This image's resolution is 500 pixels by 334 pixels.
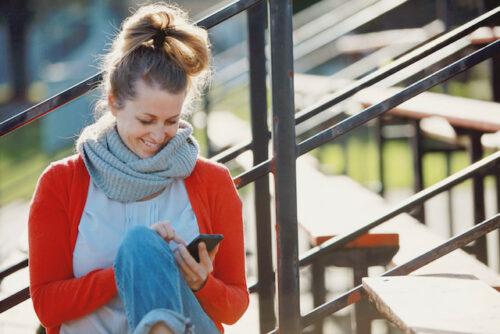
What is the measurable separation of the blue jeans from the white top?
0.71 feet

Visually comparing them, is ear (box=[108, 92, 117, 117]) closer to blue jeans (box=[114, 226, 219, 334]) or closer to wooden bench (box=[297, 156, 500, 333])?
blue jeans (box=[114, 226, 219, 334])

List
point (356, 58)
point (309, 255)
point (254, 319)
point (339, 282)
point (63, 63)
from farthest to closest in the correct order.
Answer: point (63, 63) < point (356, 58) < point (339, 282) < point (254, 319) < point (309, 255)

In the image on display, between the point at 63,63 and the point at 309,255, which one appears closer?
the point at 309,255

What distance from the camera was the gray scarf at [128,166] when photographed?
66.6 inches

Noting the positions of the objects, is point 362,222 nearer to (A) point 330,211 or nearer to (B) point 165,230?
(A) point 330,211

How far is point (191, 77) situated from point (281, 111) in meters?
0.26

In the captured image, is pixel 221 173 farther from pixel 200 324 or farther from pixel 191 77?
pixel 200 324

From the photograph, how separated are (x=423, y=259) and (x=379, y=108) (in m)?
0.43

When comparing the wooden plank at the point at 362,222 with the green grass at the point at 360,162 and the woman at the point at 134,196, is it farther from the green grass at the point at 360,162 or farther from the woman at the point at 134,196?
the green grass at the point at 360,162

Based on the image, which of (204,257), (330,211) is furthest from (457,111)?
(204,257)

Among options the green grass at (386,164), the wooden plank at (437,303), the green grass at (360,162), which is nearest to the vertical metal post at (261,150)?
the wooden plank at (437,303)

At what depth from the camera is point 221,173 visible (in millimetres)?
1791

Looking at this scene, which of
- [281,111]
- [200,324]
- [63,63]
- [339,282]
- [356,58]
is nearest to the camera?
[200,324]

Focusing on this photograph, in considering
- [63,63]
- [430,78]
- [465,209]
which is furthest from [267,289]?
[63,63]
